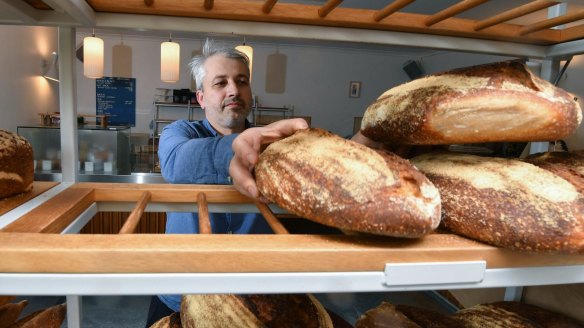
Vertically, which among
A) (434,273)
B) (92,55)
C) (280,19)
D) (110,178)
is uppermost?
(92,55)

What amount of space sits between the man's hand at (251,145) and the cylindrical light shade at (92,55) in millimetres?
2979

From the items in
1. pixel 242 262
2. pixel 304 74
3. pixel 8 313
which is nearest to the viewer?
pixel 242 262

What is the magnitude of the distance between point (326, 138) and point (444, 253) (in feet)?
0.77

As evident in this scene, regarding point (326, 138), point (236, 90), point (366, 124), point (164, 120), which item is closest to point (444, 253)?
point (326, 138)

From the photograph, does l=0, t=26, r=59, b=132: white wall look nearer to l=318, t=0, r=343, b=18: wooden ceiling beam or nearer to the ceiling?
the ceiling

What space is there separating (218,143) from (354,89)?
6.50 metres

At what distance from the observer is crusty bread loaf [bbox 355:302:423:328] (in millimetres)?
754

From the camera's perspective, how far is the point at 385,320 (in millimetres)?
769

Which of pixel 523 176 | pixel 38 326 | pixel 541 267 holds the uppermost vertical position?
pixel 523 176

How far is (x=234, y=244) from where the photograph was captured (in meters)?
0.43

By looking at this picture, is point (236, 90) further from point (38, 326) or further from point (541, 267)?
point (541, 267)

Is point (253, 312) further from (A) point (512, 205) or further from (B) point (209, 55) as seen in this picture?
(B) point (209, 55)

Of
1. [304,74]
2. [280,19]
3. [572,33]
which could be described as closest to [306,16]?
[280,19]

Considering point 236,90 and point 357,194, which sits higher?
point 236,90
